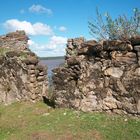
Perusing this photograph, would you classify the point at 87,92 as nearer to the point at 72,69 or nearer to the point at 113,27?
the point at 72,69

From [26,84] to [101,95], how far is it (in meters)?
3.65

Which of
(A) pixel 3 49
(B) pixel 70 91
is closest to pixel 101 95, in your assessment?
(B) pixel 70 91

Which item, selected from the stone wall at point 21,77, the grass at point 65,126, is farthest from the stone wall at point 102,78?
the stone wall at point 21,77

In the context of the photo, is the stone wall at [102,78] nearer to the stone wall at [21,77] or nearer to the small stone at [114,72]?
the small stone at [114,72]

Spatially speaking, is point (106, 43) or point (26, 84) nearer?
point (106, 43)

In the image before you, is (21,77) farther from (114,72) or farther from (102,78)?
(114,72)

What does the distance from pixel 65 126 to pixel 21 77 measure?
415 cm

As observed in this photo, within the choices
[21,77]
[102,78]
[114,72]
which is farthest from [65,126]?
[21,77]

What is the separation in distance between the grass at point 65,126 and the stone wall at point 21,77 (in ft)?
5.23

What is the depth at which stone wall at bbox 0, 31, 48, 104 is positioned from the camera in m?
11.9

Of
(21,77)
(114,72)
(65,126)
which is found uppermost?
(114,72)

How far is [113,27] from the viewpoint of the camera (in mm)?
18844

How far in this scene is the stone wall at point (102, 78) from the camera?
8.76m

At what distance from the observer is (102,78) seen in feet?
31.1
